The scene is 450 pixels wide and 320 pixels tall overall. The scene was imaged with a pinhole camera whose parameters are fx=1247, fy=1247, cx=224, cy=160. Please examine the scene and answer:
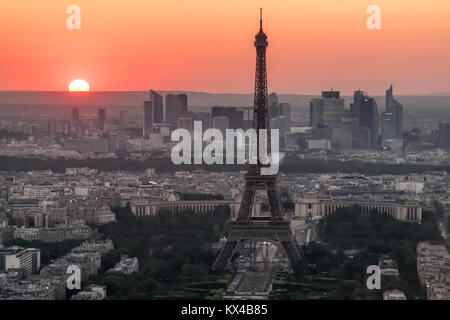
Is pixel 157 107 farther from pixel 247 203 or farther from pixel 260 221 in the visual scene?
pixel 260 221

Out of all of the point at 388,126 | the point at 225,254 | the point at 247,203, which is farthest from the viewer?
the point at 388,126

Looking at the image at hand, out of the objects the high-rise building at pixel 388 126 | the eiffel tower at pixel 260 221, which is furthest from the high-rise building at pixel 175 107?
the eiffel tower at pixel 260 221

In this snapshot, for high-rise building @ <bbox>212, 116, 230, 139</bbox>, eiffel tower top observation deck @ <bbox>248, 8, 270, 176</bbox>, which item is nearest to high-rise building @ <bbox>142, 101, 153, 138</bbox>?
high-rise building @ <bbox>212, 116, 230, 139</bbox>

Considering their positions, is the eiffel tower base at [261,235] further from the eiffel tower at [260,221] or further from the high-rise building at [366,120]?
the high-rise building at [366,120]

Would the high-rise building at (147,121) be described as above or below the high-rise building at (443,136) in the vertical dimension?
above

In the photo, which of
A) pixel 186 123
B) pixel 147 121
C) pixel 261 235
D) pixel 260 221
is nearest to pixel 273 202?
pixel 260 221

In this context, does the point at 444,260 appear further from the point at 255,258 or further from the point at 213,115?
the point at 213,115
